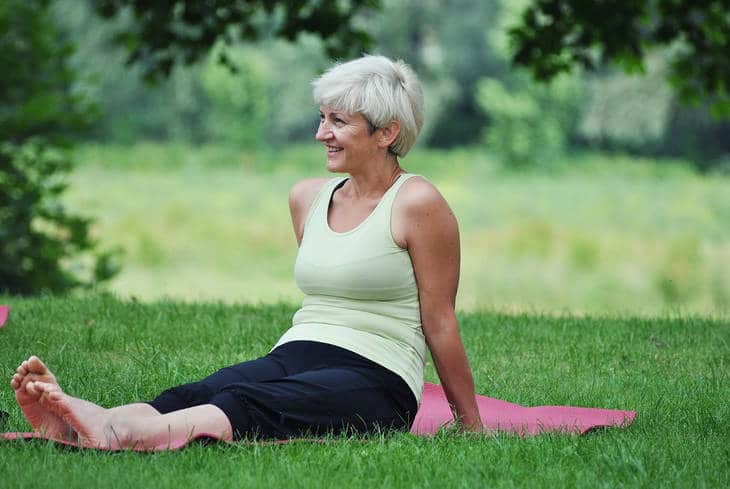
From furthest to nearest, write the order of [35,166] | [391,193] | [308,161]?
[308,161] < [35,166] < [391,193]

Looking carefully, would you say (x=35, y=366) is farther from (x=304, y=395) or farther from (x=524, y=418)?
(x=524, y=418)

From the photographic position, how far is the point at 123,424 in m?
3.59

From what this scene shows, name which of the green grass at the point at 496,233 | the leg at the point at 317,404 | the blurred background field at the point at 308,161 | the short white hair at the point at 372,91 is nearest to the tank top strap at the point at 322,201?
the short white hair at the point at 372,91

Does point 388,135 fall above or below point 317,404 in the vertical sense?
above

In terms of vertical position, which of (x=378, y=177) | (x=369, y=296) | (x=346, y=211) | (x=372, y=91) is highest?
(x=372, y=91)

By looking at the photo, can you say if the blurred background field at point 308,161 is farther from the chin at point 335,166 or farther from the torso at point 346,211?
the chin at point 335,166

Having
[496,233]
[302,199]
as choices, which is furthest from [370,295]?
[496,233]

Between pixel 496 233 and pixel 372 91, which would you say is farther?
pixel 496 233

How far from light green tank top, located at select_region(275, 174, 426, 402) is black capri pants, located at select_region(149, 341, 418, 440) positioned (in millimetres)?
49

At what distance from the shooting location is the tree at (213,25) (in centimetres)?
974

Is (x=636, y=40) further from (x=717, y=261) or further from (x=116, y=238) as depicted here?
(x=116, y=238)

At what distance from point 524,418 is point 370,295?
0.84 metres

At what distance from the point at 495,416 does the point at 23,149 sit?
666 cm

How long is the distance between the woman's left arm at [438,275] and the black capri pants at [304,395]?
0.17 meters
